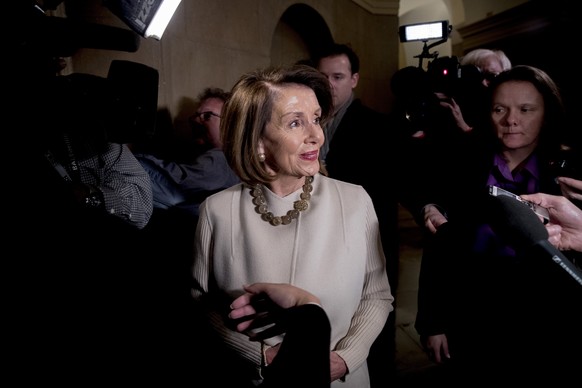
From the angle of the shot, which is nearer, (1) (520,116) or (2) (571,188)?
(2) (571,188)

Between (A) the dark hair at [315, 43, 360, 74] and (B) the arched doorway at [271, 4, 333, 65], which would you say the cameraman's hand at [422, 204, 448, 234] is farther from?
(B) the arched doorway at [271, 4, 333, 65]

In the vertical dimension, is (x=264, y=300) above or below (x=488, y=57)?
below

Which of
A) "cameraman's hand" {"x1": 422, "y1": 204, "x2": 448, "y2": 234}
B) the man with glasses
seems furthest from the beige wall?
"cameraman's hand" {"x1": 422, "y1": 204, "x2": 448, "y2": 234}

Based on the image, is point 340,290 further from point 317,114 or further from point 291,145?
point 317,114

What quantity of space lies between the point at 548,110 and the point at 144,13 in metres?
1.82

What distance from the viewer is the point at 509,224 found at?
0.85 meters

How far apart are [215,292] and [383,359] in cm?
171

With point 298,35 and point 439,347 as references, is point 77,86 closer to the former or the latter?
point 439,347

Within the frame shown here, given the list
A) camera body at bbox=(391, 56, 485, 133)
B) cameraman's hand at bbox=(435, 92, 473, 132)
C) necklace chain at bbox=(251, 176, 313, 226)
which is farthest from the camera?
cameraman's hand at bbox=(435, 92, 473, 132)

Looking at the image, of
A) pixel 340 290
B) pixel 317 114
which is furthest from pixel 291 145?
pixel 340 290

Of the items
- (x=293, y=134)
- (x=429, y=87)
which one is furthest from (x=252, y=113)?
(x=429, y=87)

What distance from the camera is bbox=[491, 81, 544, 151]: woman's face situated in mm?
1635

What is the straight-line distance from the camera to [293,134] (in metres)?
1.41

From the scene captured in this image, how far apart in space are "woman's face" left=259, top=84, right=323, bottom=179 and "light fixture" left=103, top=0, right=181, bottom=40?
74cm
